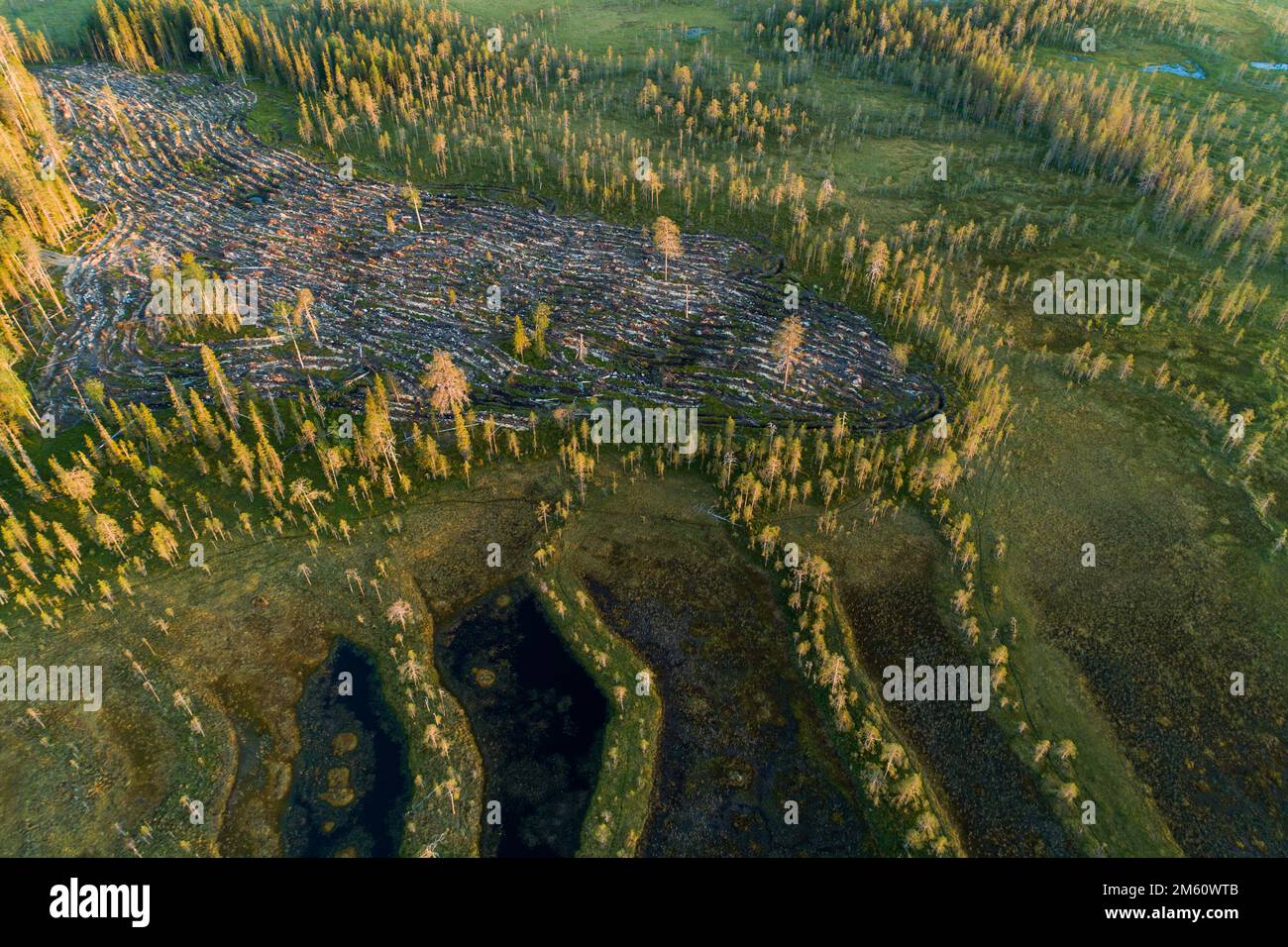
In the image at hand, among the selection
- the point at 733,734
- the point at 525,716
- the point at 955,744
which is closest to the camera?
the point at 955,744

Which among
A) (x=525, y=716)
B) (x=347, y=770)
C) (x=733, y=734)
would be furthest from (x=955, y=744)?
(x=347, y=770)

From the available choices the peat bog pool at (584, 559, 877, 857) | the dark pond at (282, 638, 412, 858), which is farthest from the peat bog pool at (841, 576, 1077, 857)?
the dark pond at (282, 638, 412, 858)

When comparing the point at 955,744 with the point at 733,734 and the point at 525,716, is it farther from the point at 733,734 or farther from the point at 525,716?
the point at 525,716

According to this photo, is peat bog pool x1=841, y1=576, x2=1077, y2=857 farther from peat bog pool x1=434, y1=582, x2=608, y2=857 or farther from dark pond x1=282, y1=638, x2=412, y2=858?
dark pond x1=282, y1=638, x2=412, y2=858

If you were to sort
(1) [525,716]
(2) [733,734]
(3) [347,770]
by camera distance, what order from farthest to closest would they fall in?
(1) [525,716] < (2) [733,734] < (3) [347,770]

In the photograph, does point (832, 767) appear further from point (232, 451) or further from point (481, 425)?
point (232, 451)
